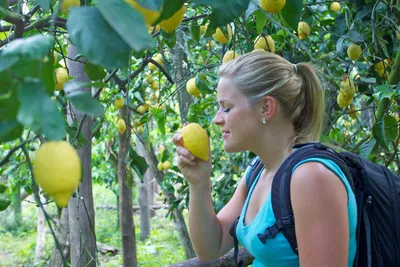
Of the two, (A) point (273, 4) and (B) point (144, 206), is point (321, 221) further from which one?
(B) point (144, 206)

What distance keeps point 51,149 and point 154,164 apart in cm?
333

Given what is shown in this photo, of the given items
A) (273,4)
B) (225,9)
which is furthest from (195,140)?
(225,9)

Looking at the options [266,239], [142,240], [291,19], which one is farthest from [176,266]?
[142,240]

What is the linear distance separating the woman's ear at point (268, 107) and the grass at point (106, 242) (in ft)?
13.6

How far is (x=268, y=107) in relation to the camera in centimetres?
137

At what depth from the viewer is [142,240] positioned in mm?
7242

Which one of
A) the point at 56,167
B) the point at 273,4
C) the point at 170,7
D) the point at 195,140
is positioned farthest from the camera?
the point at 195,140

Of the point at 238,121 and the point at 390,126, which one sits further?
the point at 390,126

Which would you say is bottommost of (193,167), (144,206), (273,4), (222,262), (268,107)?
(222,262)

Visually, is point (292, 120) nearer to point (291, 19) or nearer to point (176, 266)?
point (291, 19)

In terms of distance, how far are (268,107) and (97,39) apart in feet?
2.97

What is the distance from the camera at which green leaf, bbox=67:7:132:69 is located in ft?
1.65

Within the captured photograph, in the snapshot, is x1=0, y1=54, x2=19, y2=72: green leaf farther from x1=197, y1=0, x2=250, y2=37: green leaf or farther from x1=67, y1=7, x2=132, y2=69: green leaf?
x1=197, y1=0, x2=250, y2=37: green leaf

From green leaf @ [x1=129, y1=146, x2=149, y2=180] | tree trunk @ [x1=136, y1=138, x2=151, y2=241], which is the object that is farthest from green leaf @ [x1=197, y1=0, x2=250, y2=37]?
tree trunk @ [x1=136, y1=138, x2=151, y2=241]
